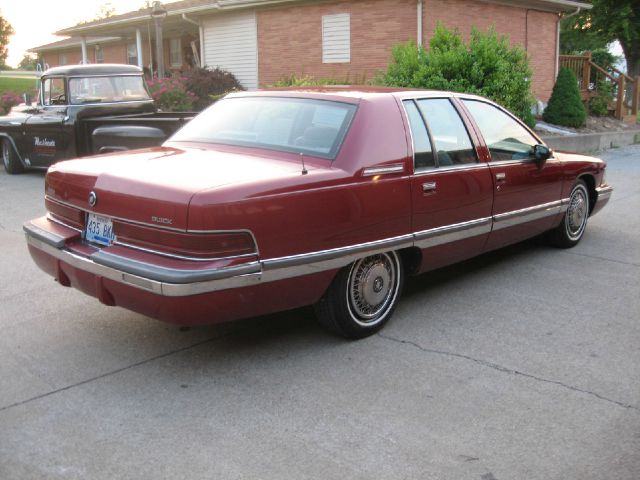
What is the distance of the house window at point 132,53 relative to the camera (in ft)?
100

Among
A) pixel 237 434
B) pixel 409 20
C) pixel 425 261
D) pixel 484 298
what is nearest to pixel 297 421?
pixel 237 434

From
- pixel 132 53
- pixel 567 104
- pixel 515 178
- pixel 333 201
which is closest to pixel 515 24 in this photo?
pixel 567 104

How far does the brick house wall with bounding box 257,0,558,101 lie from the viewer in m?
18.1

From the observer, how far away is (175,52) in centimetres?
2839

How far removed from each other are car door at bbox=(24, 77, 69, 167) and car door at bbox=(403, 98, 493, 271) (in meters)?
7.46

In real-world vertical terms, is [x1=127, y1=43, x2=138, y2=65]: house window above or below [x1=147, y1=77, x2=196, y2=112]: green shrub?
above

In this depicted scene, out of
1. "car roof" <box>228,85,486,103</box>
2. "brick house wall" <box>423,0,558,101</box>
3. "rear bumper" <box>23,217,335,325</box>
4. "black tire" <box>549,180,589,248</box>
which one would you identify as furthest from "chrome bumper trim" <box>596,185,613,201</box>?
"brick house wall" <box>423,0,558,101</box>

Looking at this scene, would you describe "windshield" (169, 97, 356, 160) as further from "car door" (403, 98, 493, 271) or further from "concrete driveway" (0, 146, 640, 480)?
"concrete driveway" (0, 146, 640, 480)

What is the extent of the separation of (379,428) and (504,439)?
574 millimetres

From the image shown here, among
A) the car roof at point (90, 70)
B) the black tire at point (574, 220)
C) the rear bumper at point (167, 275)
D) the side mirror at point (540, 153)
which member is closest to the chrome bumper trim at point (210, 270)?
the rear bumper at point (167, 275)

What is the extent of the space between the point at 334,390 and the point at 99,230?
5.41 feet

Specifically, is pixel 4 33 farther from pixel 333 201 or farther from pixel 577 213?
pixel 333 201

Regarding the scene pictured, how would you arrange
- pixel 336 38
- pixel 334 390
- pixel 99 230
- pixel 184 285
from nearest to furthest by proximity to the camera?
pixel 184 285
pixel 334 390
pixel 99 230
pixel 336 38

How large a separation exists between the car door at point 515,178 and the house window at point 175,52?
23.5 meters
